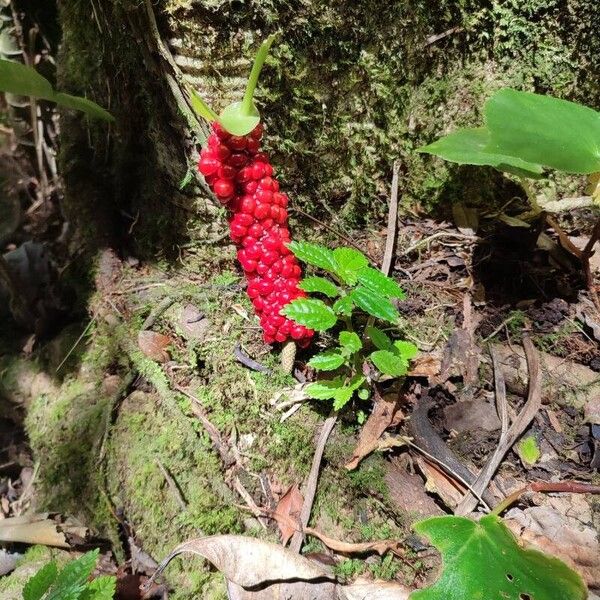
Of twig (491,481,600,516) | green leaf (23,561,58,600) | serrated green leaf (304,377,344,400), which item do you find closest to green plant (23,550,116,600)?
green leaf (23,561,58,600)

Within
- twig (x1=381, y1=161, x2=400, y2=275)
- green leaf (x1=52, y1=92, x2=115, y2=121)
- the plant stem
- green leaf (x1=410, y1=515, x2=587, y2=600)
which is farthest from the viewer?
twig (x1=381, y1=161, x2=400, y2=275)

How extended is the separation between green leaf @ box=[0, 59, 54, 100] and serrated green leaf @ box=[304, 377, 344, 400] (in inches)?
45.7

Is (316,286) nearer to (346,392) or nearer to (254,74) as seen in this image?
(346,392)

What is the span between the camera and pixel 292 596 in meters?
1.34

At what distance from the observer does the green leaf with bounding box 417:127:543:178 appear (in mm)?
1471

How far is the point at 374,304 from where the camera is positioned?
1453 mm

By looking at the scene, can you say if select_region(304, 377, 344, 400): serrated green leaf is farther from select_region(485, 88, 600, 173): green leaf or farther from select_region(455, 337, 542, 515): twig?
select_region(485, 88, 600, 173): green leaf

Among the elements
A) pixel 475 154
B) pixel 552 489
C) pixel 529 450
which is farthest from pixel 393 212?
pixel 552 489

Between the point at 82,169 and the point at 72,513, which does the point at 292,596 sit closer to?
the point at 72,513

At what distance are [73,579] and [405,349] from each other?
1.03 meters

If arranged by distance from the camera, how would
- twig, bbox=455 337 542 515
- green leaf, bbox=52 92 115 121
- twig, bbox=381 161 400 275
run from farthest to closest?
twig, bbox=381 161 400 275 → green leaf, bbox=52 92 115 121 → twig, bbox=455 337 542 515

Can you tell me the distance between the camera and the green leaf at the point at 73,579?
1208 millimetres

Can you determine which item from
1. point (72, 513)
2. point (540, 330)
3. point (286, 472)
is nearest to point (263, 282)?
point (286, 472)

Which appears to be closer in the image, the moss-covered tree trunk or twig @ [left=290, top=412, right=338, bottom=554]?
twig @ [left=290, top=412, right=338, bottom=554]
